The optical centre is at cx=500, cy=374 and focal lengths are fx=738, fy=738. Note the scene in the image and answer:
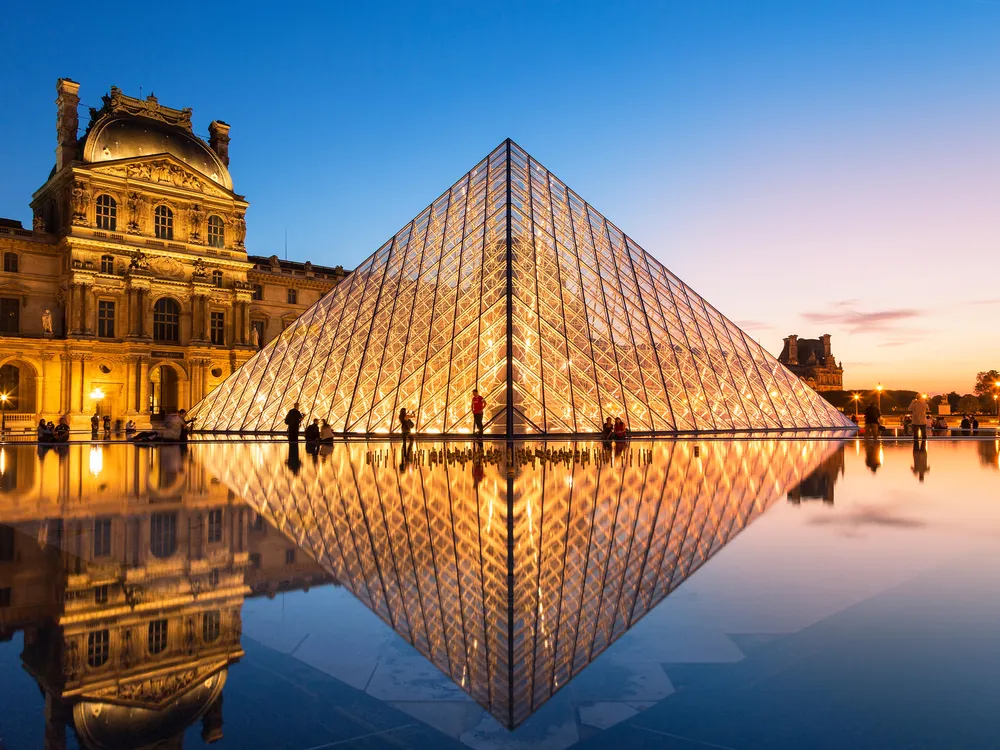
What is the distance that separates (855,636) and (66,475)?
1123cm

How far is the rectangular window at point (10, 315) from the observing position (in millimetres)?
41656

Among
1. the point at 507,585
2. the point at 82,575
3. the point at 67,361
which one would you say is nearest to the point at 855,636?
the point at 507,585

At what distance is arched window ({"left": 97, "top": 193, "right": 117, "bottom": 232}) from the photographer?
42.9 metres

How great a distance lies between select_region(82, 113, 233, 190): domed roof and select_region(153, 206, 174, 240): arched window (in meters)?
3.31

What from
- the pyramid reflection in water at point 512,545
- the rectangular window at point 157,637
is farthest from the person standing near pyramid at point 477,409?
the rectangular window at point 157,637

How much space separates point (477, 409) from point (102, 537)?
45.6 ft

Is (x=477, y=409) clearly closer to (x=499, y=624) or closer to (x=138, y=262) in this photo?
(x=499, y=624)

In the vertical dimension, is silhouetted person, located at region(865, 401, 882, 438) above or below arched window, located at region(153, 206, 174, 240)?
below

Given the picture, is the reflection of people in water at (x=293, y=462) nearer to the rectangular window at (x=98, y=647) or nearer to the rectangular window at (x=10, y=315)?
the rectangular window at (x=98, y=647)

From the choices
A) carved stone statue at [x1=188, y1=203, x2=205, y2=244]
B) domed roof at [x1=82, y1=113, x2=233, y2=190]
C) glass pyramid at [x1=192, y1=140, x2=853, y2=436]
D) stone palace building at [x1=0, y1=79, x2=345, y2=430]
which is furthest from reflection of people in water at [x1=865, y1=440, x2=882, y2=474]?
domed roof at [x1=82, y1=113, x2=233, y2=190]

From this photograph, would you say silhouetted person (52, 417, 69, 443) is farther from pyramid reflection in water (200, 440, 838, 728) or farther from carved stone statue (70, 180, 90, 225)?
carved stone statue (70, 180, 90, 225)

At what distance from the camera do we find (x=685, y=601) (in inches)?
143

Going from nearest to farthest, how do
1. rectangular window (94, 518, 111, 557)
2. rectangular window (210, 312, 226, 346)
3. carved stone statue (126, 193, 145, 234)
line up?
rectangular window (94, 518, 111, 557)
carved stone statue (126, 193, 145, 234)
rectangular window (210, 312, 226, 346)

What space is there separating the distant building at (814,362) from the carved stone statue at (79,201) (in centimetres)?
8691
